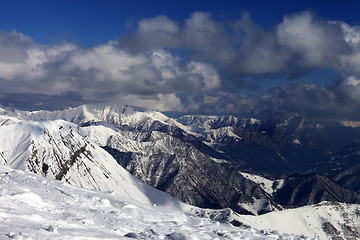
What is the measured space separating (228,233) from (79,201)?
24256mm

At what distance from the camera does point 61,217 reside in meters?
40.0

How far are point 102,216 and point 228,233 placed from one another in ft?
61.3

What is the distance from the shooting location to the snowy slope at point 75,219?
3297cm

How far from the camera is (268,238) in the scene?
155ft

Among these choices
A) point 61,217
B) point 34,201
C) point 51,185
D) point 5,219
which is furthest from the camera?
point 51,185

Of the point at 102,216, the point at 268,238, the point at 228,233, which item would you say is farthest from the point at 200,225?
the point at 102,216

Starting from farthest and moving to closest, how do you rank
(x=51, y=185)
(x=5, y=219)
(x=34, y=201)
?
(x=51, y=185), (x=34, y=201), (x=5, y=219)

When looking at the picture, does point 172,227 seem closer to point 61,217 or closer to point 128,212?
point 128,212

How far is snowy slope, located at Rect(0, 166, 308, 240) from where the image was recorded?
33.0 meters

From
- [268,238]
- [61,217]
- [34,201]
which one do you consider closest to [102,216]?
[61,217]

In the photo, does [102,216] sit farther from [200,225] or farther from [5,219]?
[200,225]

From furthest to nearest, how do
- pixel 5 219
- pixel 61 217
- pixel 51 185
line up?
pixel 51 185
pixel 61 217
pixel 5 219

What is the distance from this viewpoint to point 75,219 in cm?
4003

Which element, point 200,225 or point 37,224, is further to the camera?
point 200,225
